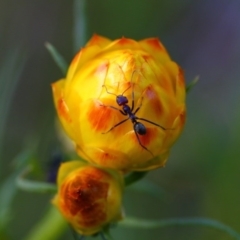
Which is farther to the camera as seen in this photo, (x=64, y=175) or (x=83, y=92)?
(x=64, y=175)

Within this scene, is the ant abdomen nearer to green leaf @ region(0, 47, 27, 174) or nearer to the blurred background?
green leaf @ region(0, 47, 27, 174)

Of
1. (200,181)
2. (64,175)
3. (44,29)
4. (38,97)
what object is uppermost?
(64,175)

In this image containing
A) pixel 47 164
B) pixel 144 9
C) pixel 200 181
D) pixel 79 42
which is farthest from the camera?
pixel 144 9

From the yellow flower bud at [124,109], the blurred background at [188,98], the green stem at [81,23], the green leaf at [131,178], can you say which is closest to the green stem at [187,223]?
the green leaf at [131,178]

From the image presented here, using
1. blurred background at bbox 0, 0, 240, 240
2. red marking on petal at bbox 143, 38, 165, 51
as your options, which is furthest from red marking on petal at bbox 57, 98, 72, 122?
blurred background at bbox 0, 0, 240, 240

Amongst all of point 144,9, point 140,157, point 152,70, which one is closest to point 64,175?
point 140,157

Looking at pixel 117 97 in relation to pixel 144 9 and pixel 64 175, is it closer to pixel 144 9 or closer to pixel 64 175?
pixel 64 175

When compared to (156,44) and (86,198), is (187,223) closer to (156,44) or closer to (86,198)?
(86,198)
